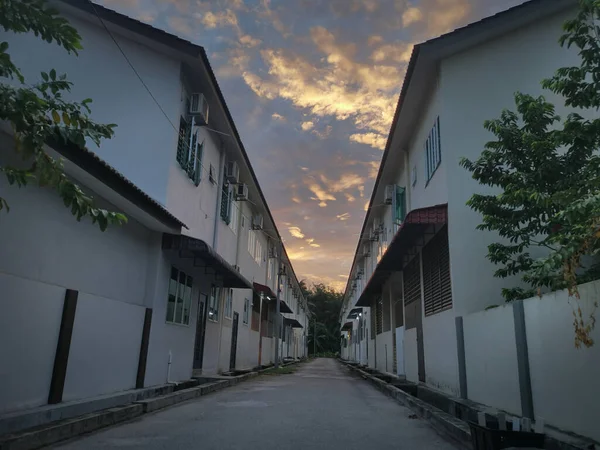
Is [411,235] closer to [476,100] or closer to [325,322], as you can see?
[476,100]

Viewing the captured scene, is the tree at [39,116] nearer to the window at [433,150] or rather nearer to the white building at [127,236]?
the white building at [127,236]

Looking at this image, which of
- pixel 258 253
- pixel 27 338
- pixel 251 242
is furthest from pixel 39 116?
pixel 258 253

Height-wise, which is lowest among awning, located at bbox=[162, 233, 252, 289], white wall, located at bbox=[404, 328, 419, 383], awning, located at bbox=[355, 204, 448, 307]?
white wall, located at bbox=[404, 328, 419, 383]

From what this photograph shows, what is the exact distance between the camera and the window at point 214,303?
15797 millimetres

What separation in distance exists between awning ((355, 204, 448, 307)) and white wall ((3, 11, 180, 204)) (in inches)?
219

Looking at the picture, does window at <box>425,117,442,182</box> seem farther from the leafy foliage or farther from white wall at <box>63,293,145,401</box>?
the leafy foliage

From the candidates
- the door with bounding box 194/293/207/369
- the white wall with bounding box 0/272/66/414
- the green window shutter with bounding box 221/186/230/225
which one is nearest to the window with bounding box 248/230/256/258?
the green window shutter with bounding box 221/186/230/225

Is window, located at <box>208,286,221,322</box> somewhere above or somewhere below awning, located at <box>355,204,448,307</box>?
below

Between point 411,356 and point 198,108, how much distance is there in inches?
391

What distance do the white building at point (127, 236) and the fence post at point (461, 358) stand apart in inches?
225

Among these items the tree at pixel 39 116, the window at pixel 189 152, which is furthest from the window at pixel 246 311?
the tree at pixel 39 116

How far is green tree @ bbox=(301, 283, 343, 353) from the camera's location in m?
71.9

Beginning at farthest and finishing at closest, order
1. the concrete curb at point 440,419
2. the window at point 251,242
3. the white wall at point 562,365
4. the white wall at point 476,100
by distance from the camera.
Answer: the window at point 251,242 → the white wall at point 476,100 → the concrete curb at point 440,419 → the white wall at point 562,365

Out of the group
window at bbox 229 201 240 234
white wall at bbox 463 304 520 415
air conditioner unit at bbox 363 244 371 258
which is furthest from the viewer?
air conditioner unit at bbox 363 244 371 258
